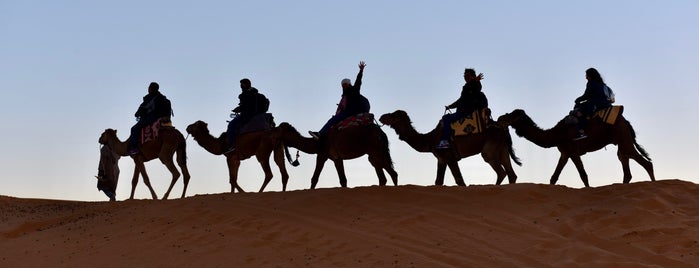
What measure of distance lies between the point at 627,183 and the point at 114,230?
31.1 feet

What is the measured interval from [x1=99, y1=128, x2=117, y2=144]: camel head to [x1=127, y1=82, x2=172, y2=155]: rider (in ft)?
4.88

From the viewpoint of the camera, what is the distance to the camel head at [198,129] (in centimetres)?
2252

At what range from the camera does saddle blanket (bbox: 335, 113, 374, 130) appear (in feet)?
60.5

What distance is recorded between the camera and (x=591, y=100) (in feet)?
62.0

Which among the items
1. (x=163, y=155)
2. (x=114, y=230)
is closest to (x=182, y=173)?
(x=163, y=155)

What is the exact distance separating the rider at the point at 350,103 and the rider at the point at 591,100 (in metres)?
4.24

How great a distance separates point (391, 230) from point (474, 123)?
4370 mm

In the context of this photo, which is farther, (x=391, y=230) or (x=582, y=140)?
(x=582, y=140)

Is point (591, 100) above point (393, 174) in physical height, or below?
above

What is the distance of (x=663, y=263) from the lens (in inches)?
508

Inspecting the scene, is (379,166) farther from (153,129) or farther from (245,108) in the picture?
(153,129)

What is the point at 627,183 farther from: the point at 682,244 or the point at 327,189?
the point at 327,189

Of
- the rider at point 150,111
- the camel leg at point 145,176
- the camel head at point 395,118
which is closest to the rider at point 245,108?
the rider at point 150,111

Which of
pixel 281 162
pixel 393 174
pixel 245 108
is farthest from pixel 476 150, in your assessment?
pixel 245 108
